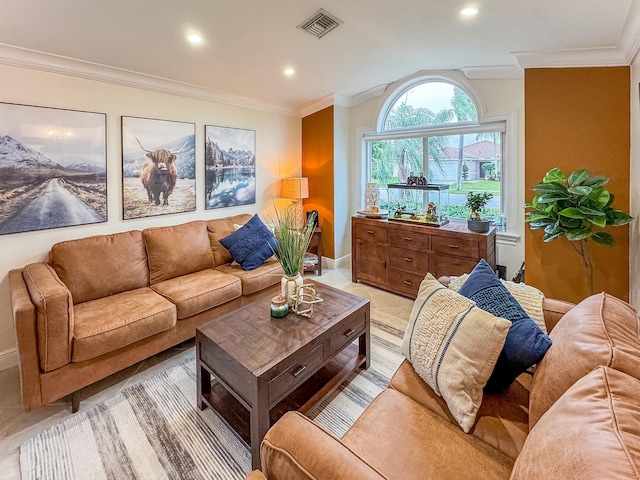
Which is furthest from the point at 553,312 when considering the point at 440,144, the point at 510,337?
the point at 440,144

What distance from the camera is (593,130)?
2.55 metres

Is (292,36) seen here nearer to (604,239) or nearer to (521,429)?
(604,239)

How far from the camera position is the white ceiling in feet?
6.89

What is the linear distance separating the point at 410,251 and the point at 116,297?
2.93 m

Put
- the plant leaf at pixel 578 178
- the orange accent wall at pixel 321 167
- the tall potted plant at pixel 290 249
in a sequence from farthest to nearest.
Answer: the orange accent wall at pixel 321 167 < the plant leaf at pixel 578 178 < the tall potted plant at pixel 290 249

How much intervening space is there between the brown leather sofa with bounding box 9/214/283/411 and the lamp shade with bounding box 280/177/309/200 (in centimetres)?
111

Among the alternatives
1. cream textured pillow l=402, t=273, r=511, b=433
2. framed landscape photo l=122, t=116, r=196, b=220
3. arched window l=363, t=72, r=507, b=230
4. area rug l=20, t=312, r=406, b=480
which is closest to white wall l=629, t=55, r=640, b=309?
arched window l=363, t=72, r=507, b=230

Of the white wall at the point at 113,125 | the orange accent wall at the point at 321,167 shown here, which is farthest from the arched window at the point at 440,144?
the white wall at the point at 113,125

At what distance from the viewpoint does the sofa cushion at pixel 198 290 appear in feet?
8.48

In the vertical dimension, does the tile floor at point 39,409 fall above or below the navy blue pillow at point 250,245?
below

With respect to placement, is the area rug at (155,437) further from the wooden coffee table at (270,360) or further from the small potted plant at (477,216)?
the small potted plant at (477,216)

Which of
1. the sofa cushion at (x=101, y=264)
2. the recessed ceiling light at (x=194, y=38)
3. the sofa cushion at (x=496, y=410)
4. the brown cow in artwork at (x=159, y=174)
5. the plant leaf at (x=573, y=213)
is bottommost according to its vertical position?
the sofa cushion at (x=496, y=410)

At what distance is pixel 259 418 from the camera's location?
5.11 ft

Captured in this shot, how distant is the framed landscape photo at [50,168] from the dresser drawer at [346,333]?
250cm
